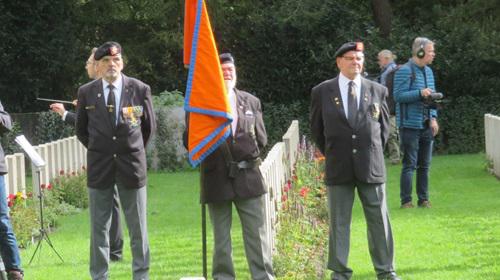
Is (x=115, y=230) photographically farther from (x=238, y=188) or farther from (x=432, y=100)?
(x=432, y=100)

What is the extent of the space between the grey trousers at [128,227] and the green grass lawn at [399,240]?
3.16 feet

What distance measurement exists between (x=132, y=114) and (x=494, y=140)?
33.3 ft

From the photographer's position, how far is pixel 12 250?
10188 millimetres

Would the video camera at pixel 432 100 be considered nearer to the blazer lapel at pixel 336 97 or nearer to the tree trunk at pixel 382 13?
the blazer lapel at pixel 336 97

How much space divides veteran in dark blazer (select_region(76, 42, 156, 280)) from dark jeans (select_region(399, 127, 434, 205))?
4.96 meters

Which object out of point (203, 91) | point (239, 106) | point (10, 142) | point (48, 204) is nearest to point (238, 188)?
point (239, 106)

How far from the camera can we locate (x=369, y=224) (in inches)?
392

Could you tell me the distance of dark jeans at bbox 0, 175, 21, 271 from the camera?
33.0 ft

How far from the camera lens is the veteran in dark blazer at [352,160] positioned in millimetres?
9828

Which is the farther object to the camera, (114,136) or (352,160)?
(114,136)

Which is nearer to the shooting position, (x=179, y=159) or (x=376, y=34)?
(x=179, y=159)

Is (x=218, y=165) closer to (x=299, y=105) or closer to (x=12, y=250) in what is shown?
(x=12, y=250)

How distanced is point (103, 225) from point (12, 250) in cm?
87

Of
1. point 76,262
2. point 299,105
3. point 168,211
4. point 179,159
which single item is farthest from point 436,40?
point 76,262
